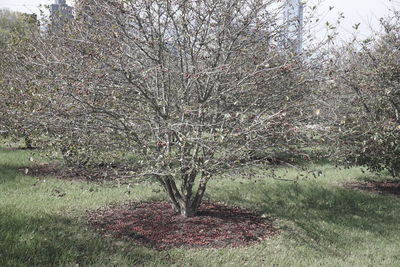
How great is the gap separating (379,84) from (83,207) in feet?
20.8

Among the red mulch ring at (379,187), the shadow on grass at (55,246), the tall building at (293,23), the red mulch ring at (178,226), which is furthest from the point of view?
the red mulch ring at (379,187)

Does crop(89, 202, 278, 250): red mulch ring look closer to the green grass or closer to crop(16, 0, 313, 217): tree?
the green grass

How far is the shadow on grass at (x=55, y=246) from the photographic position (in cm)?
399

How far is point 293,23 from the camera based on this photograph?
5977mm

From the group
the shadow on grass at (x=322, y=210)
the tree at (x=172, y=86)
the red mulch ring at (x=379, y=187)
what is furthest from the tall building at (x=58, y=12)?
the red mulch ring at (x=379, y=187)

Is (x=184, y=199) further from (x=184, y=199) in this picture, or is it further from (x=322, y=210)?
(x=322, y=210)

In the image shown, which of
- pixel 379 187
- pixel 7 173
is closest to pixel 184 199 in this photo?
pixel 7 173

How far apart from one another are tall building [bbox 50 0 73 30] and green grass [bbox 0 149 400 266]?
356 centimetres

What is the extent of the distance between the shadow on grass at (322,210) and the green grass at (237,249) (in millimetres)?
17

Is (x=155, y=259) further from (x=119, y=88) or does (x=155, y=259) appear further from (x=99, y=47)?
(x=99, y=47)

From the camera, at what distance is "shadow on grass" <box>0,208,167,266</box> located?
13.1 ft

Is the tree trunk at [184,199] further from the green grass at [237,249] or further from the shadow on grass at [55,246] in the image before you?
the shadow on grass at [55,246]

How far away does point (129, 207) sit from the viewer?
677 cm

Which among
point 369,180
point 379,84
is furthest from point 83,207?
point 369,180
